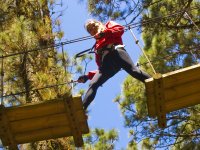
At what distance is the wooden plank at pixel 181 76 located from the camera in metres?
4.30

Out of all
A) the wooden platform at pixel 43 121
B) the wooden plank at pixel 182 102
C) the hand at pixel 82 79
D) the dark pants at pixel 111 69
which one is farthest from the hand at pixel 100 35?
the wooden plank at pixel 182 102

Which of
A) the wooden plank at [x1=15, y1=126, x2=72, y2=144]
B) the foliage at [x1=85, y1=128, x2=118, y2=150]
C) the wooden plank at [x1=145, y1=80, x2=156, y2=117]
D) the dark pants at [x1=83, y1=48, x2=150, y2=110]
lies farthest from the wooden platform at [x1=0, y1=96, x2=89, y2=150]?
the foliage at [x1=85, y1=128, x2=118, y2=150]

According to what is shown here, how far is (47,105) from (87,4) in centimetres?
370

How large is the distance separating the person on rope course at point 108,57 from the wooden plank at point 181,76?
0.47 m

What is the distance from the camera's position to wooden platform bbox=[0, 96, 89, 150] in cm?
440

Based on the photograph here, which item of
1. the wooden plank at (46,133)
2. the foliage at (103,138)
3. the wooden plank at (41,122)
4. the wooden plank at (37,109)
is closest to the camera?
the wooden plank at (37,109)

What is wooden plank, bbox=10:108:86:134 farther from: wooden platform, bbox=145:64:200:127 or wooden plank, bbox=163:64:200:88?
wooden plank, bbox=163:64:200:88

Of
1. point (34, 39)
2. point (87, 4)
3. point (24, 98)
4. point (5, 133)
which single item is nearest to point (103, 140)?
point (87, 4)

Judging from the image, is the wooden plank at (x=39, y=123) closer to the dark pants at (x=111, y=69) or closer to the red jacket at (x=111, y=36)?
the dark pants at (x=111, y=69)

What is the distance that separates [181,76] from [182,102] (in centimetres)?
36

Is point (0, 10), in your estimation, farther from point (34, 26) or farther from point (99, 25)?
point (99, 25)

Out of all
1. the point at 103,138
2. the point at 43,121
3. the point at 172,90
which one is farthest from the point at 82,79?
the point at 103,138

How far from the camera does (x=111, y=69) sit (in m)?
4.88

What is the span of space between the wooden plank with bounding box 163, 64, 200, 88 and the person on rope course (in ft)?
1.53
